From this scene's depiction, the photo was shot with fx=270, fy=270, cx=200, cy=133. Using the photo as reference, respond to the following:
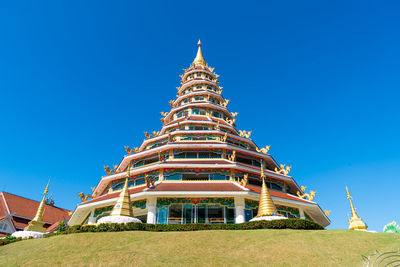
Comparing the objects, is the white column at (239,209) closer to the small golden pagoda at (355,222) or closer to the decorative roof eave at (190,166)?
the decorative roof eave at (190,166)

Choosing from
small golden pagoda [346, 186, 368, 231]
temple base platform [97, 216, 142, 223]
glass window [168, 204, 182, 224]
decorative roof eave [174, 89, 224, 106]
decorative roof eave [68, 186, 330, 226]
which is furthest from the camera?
decorative roof eave [174, 89, 224, 106]

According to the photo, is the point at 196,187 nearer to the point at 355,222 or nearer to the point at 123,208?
the point at 123,208

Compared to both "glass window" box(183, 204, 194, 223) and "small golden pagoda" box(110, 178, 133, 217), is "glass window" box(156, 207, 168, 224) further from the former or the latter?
"small golden pagoda" box(110, 178, 133, 217)

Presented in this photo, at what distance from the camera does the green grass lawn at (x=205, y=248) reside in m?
12.5

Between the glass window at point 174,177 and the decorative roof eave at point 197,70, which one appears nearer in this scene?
the glass window at point 174,177

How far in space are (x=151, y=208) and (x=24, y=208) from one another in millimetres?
31905

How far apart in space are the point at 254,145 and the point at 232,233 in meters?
19.0

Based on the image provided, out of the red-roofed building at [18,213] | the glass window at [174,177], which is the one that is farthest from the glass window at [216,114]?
the red-roofed building at [18,213]

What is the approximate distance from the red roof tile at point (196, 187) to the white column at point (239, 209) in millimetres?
1069

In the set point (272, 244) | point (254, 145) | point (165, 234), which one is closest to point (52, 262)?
point (165, 234)

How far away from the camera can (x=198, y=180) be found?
87.1ft

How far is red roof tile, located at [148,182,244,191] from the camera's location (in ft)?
76.9

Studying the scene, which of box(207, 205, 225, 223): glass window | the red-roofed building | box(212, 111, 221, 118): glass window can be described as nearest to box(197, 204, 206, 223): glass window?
box(207, 205, 225, 223): glass window

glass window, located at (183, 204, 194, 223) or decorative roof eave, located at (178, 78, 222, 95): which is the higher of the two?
decorative roof eave, located at (178, 78, 222, 95)
